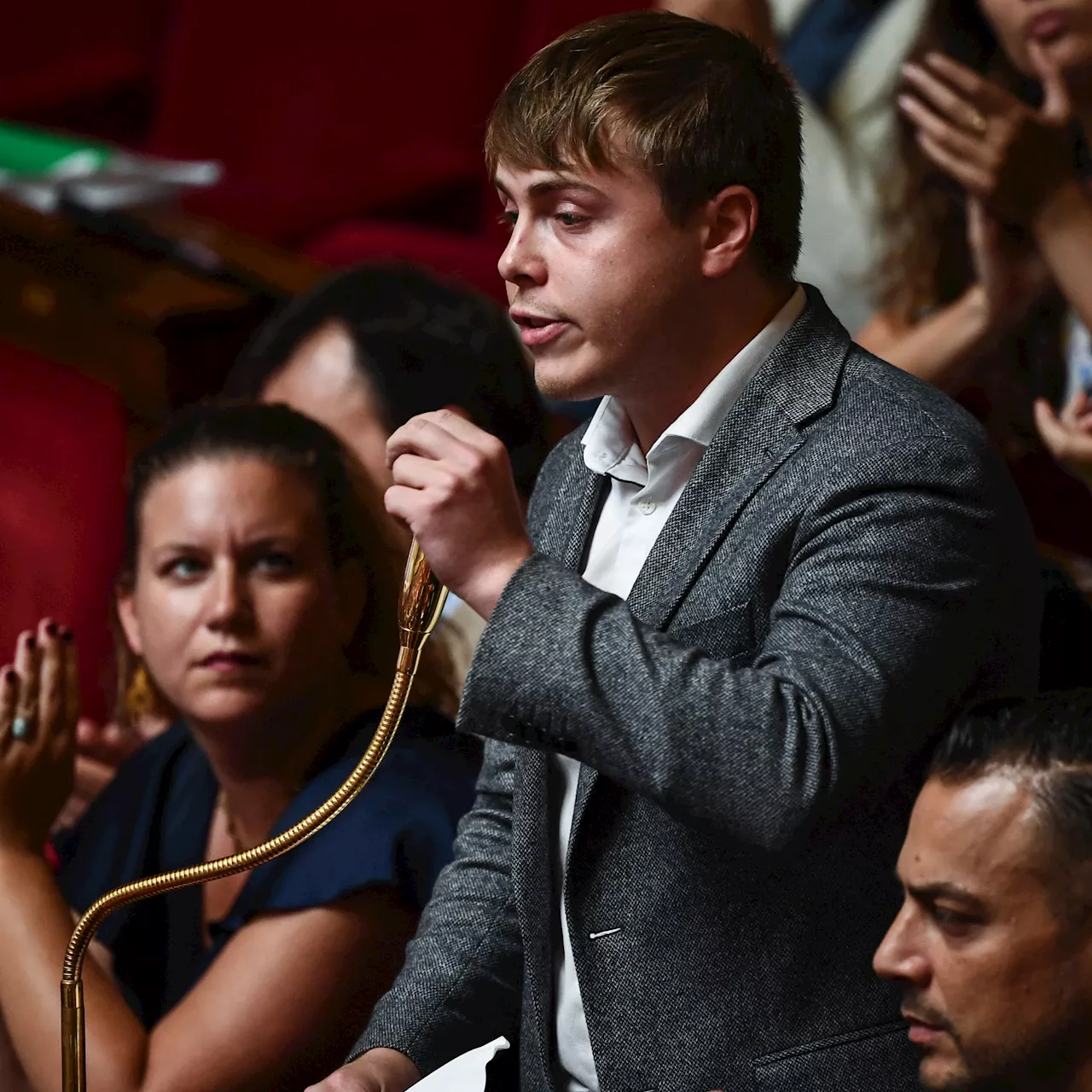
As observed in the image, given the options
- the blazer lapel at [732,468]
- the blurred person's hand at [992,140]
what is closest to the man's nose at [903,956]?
the blazer lapel at [732,468]

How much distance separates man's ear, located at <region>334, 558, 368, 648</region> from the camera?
1.39 meters

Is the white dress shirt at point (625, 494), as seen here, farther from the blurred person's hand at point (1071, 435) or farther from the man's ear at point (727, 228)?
the blurred person's hand at point (1071, 435)

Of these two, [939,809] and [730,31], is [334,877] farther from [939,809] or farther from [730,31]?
[730,31]

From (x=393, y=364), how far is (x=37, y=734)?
600 mm

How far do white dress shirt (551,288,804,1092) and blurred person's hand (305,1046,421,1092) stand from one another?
0.09 metres

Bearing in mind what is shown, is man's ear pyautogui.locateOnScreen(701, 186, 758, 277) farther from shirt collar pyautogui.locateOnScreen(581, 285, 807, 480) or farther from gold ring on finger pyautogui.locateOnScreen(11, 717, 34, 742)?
gold ring on finger pyautogui.locateOnScreen(11, 717, 34, 742)

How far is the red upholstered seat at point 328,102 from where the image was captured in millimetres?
2637

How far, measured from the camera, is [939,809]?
0.86 metres

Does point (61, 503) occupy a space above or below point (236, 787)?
above

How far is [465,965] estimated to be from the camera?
1.06m

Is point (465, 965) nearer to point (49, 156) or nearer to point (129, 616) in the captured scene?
point (129, 616)

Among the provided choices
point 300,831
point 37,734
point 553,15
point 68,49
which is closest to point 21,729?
point 37,734

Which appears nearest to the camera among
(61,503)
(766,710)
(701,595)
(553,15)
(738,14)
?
(766,710)

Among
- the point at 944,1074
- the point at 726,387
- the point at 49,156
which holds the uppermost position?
the point at 49,156
